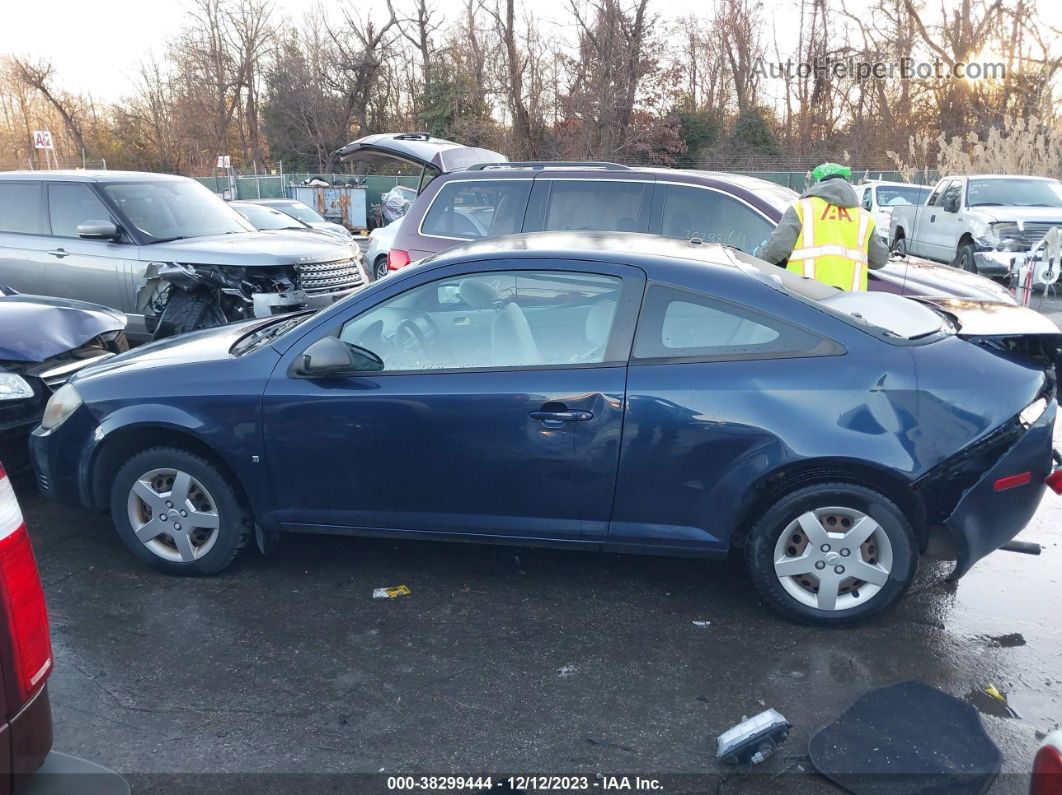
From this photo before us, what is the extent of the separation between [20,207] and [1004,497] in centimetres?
918

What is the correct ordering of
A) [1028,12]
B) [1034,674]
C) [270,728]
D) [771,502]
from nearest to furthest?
[270,728] < [1034,674] < [771,502] < [1028,12]

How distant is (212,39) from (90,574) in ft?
125

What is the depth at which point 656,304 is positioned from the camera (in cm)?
376

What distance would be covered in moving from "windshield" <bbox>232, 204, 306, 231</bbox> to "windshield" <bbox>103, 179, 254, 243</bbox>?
14.9ft

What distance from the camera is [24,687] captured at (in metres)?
1.93

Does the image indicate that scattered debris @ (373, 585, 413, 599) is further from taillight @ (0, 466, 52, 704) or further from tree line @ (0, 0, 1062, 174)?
tree line @ (0, 0, 1062, 174)

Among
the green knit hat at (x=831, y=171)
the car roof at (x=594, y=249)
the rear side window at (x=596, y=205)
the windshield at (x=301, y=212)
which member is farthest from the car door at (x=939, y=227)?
the car roof at (x=594, y=249)

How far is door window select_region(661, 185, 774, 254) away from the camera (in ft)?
22.6

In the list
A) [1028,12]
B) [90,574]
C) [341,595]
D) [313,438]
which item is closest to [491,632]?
[341,595]

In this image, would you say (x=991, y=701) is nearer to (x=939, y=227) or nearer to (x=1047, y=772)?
(x=1047, y=772)

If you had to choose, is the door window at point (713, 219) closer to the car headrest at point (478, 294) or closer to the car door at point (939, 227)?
the car headrest at point (478, 294)

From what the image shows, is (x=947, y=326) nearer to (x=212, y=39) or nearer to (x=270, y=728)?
(x=270, y=728)

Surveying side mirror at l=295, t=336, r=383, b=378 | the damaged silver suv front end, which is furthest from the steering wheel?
the damaged silver suv front end

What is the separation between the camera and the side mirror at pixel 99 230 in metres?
8.11
